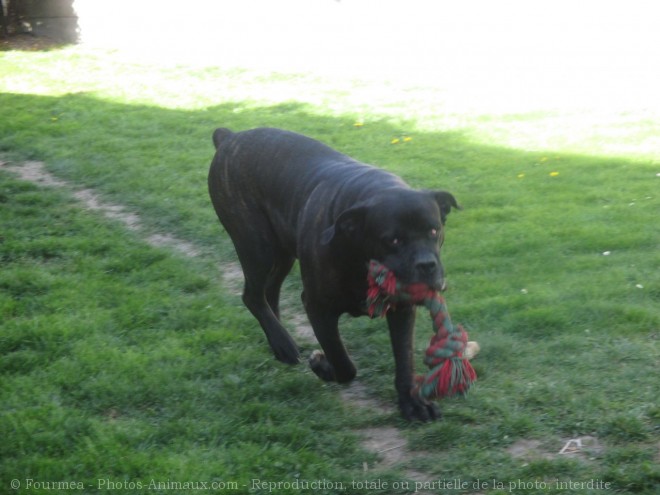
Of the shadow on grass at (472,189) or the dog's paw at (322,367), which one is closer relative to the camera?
the dog's paw at (322,367)

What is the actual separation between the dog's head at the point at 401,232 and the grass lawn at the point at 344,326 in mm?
876

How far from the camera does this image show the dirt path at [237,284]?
4602mm

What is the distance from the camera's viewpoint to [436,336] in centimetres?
471

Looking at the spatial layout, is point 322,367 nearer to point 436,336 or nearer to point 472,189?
point 436,336

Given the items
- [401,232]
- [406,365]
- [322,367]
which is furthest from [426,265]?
[322,367]

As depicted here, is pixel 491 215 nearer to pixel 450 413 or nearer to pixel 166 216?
pixel 166 216

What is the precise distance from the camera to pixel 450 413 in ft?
16.1

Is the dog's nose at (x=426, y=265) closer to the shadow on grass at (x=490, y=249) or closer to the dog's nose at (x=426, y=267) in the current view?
the dog's nose at (x=426, y=267)

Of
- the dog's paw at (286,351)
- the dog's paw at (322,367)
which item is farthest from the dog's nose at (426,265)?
the dog's paw at (286,351)

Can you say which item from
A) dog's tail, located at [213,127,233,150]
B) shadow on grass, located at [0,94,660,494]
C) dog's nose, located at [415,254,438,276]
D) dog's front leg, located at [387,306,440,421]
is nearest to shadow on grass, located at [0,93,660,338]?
shadow on grass, located at [0,94,660,494]

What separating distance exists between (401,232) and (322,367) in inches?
50.5

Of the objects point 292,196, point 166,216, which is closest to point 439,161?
point 166,216

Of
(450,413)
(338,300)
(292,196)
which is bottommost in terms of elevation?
(450,413)

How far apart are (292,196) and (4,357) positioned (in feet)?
6.66
